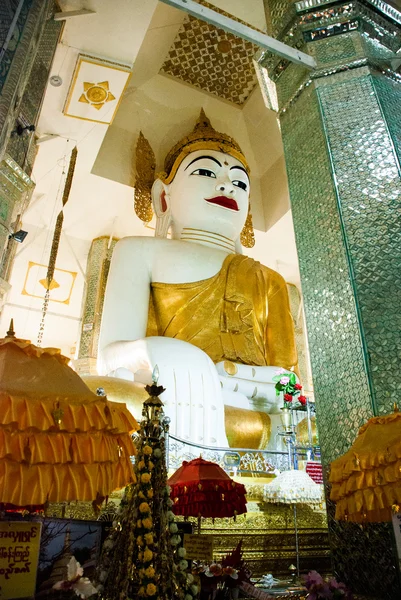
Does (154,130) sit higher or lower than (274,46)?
higher

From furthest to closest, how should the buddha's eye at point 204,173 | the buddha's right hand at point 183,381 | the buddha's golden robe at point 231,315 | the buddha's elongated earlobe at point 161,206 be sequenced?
the buddha's elongated earlobe at point 161,206 < the buddha's eye at point 204,173 < the buddha's golden robe at point 231,315 < the buddha's right hand at point 183,381

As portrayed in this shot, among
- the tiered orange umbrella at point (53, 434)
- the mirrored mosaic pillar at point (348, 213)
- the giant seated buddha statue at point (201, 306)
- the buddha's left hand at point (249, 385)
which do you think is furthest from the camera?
the buddha's left hand at point (249, 385)

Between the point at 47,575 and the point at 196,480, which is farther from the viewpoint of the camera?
the point at 196,480

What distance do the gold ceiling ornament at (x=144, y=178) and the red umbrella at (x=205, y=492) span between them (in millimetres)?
3423

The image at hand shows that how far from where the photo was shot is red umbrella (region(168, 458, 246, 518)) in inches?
84.6

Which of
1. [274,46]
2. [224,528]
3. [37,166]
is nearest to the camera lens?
[224,528]

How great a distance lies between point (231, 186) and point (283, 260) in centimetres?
279

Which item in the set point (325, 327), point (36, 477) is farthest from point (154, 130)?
point (36, 477)

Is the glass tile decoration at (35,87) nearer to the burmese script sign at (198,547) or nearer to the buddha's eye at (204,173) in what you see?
the buddha's eye at (204,173)

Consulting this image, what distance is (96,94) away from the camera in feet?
14.6

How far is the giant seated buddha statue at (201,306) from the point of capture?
3281 mm

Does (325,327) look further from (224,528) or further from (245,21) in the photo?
(245,21)

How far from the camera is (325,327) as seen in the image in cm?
245

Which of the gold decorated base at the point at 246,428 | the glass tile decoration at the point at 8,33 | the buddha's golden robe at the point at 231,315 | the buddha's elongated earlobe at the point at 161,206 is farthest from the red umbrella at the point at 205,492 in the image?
the buddha's elongated earlobe at the point at 161,206
